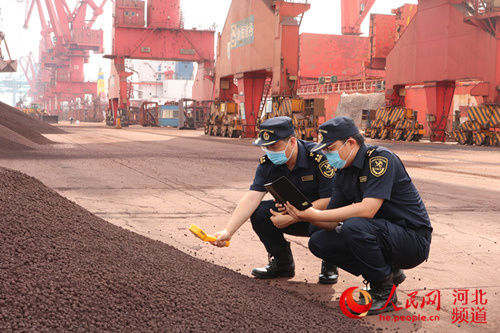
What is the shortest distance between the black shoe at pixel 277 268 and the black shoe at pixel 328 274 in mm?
270

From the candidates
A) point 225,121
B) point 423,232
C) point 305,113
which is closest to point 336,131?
point 423,232

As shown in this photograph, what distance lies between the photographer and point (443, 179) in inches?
453

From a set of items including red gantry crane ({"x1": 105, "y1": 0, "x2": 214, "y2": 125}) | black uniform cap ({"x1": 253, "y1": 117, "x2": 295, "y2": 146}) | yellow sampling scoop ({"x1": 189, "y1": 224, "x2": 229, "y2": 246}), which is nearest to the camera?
yellow sampling scoop ({"x1": 189, "y1": 224, "x2": 229, "y2": 246})

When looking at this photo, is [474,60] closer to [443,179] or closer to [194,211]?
[443,179]

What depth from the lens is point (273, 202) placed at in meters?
4.23

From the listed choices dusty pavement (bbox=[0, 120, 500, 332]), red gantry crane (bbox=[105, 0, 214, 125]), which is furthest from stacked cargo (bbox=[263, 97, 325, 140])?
red gantry crane (bbox=[105, 0, 214, 125])

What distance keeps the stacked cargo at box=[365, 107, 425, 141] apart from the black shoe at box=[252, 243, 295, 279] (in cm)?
2516

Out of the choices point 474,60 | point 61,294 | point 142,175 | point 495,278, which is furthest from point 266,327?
point 474,60

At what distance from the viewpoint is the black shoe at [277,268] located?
14.1 feet

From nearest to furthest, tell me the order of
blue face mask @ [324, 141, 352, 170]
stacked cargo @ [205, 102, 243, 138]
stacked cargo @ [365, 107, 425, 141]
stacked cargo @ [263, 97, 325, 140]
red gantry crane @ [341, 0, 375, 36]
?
blue face mask @ [324, 141, 352, 170], stacked cargo @ [263, 97, 325, 140], stacked cargo @ [365, 107, 425, 141], stacked cargo @ [205, 102, 243, 138], red gantry crane @ [341, 0, 375, 36]

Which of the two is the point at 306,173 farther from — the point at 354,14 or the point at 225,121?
the point at 354,14

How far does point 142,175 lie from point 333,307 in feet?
26.2

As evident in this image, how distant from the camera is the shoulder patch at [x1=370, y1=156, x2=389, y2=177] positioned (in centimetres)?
338

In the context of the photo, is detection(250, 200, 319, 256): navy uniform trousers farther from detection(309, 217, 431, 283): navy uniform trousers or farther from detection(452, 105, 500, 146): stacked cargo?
detection(452, 105, 500, 146): stacked cargo
